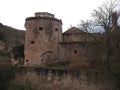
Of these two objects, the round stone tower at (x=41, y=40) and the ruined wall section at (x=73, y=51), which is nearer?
the ruined wall section at (x=73, y=51)

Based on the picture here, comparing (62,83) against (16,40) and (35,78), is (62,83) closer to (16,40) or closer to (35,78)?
(35,78)

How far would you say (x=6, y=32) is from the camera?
147 ft

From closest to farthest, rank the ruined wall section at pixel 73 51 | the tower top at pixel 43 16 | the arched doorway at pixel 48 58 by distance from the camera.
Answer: the ruined wall section at pixel 73 51 → the arched doorway at pixel 48 58 → the tower top at pixel 43 16

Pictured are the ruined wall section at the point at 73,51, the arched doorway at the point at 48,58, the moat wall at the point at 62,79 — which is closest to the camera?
the moat wall at the point at 62,79

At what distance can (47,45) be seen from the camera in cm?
2841

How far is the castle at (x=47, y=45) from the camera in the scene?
92.0 ft

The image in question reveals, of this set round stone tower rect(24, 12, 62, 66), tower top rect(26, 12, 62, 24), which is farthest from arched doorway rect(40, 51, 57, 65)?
tower top rect(26, 12, 62, 24)

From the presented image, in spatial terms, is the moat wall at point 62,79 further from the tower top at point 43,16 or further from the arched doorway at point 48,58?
the tower top at point 43,16

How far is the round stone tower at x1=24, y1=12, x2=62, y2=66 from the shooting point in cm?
2812

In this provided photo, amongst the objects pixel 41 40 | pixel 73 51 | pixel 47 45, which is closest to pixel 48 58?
pixel 47 45


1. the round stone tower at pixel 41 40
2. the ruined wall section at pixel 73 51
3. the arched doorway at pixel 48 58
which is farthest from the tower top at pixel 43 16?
the arched doorway at pixel 48 58

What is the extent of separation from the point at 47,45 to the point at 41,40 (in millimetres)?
781

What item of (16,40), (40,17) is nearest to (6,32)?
(16,40)

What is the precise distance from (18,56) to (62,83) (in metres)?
13.0
